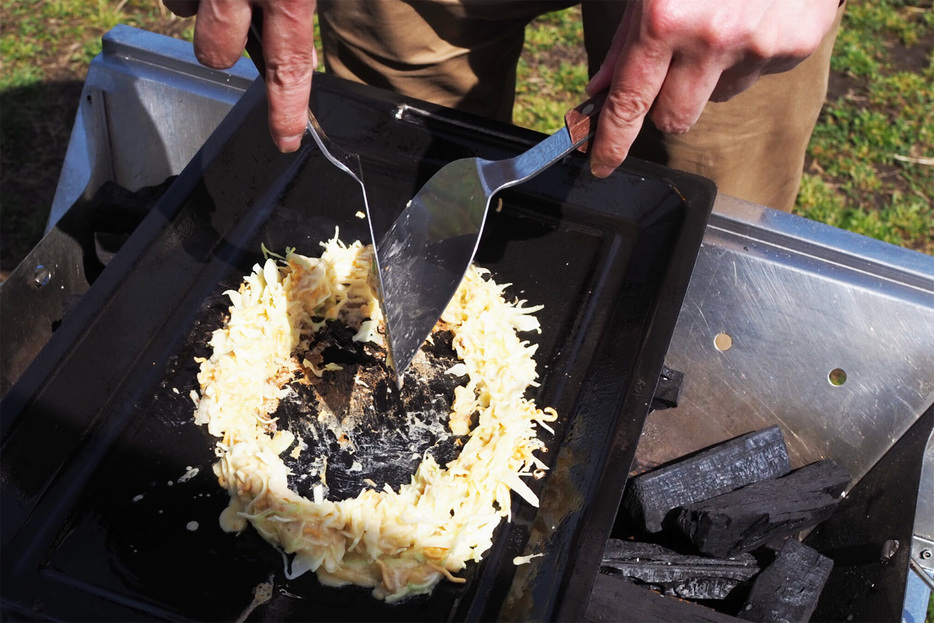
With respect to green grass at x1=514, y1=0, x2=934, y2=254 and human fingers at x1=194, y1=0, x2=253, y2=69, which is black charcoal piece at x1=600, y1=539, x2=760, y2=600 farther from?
green grass at x1=514, y1=0, x2=934, y2=254

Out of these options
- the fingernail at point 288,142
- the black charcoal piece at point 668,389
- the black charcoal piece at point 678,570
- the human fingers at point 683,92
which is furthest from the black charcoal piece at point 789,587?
the fingernail at point 288,142

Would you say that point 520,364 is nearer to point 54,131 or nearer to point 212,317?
point 212,317

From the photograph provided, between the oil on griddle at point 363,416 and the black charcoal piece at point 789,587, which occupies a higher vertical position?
the oil on griddle at point 363,416

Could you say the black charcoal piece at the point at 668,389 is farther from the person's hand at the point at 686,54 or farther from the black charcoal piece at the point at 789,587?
the person's hand at the point at 686,54

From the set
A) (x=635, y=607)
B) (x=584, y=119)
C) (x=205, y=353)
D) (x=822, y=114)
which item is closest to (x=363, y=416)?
(x=205, y=353)

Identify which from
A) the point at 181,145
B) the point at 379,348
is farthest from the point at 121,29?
the point at 379,348
